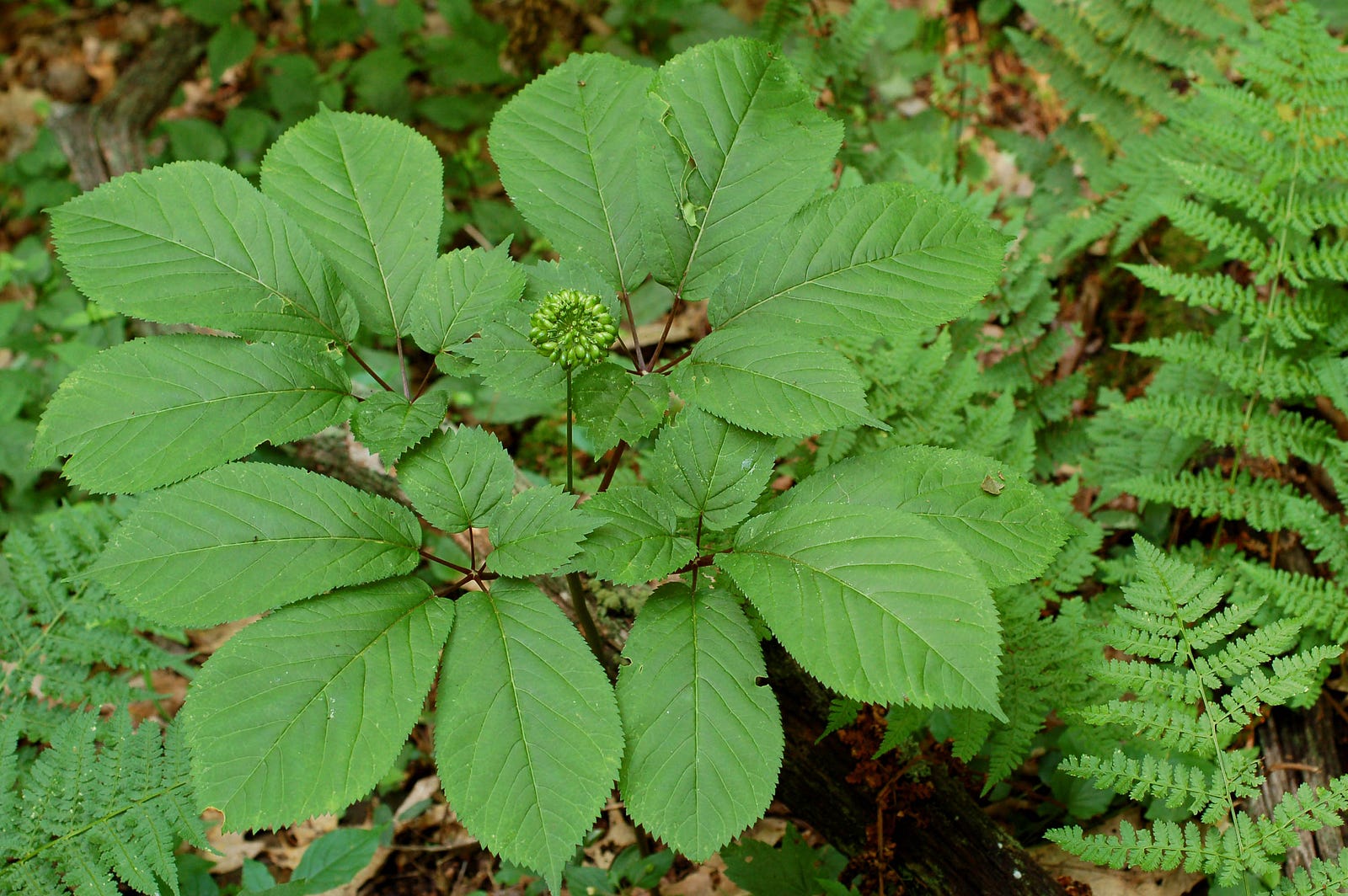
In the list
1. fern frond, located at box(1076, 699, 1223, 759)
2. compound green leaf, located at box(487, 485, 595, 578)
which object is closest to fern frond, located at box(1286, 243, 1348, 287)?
fern frond, located at box(1076, 699, 1223, 759)

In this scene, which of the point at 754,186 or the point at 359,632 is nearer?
the point at 359,632

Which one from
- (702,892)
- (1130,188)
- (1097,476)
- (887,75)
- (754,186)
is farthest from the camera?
(887,75)

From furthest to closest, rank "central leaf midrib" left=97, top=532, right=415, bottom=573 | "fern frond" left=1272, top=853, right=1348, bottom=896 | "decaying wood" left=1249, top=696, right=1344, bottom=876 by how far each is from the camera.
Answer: "decaying wood" left=1249, top=696, right=1344, bottom=876, "fern frond" left=1272, top=853, right=1348, bottom=896, "central leaf midrib" left=97, top=532, right=415, bottom=573

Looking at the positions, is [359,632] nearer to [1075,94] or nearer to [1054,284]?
[1054,284]

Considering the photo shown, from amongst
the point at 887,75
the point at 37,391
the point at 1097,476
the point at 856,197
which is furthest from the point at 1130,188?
the point at 37,391

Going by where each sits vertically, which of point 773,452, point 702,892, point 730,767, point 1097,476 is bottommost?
point 702,892

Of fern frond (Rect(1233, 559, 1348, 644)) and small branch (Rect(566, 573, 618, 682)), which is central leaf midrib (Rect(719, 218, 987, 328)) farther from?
fern frond (Rect(1233, 559, 1348, 644))

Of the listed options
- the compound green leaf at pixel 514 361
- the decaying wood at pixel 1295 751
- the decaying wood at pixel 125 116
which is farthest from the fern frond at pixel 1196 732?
the decaying wood at pixel 125 116
